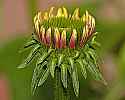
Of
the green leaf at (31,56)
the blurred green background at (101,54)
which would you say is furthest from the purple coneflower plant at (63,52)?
the blurred green background at (101,54)

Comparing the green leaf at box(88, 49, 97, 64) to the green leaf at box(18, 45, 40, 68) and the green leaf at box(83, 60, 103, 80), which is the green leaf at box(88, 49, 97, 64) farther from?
the green leaf at box(18, 45, 40, 68)

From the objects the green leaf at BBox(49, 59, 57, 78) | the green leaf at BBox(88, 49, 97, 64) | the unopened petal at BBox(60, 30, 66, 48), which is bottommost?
the green leaf at BBox(49, 59, 57, 78)

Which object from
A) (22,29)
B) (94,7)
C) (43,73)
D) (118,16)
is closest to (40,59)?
(43,73)

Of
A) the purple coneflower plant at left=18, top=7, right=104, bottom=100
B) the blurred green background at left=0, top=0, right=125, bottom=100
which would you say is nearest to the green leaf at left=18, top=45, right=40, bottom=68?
the purple coneflower plant at left=18, top=7, right=104, bottom=100

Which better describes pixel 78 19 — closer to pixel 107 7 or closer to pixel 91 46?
pixel 91 46

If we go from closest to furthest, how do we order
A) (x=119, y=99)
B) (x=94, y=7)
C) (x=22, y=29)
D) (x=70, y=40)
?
(x=70, y=40)
(x=119, y=99)
(x=94, y=7)
(x=22, y=29)

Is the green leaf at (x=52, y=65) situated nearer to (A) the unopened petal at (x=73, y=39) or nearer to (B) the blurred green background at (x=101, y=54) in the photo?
(A) the unopened petal at (x=73, y=39)

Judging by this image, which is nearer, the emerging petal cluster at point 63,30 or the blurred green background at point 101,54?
the emerging petal cluster at point 63,30
